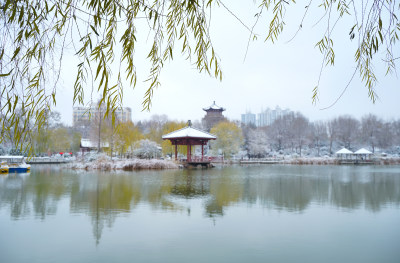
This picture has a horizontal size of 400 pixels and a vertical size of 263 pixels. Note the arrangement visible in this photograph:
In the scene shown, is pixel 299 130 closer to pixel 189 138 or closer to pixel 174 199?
pixel 189 138

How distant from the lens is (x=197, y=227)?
540 cm

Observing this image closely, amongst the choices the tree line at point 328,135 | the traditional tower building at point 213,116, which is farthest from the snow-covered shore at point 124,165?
the traditional tower building at point 213,116

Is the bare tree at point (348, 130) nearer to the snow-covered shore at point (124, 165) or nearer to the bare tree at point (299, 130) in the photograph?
the bare tree at point (299, 130)

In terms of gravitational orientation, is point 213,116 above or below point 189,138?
above

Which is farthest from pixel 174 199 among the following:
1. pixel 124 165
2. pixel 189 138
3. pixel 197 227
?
pixel 189 138

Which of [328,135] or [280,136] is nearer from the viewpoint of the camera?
[280,136]

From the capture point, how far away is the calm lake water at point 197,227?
4141 millimetres

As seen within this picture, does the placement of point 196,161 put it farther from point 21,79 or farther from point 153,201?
point 21,79

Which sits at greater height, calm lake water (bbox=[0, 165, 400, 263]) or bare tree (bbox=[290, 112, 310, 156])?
bare tree (bbox=[290, 112, 310, 156])

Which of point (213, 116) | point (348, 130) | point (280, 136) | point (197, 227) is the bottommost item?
point (197, 227)

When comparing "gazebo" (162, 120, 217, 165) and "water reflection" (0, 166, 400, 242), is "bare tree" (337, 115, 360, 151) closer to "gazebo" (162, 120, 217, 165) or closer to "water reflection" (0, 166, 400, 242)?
"gazebo" (162, 120, 217, 165)

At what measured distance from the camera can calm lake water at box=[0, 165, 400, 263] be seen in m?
4.14

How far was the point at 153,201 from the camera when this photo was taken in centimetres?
772

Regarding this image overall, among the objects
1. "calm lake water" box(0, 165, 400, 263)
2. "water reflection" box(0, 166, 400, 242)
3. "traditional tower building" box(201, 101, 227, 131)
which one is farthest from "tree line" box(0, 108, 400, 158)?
"calm lake water" box(0, 165, 400, 263)
